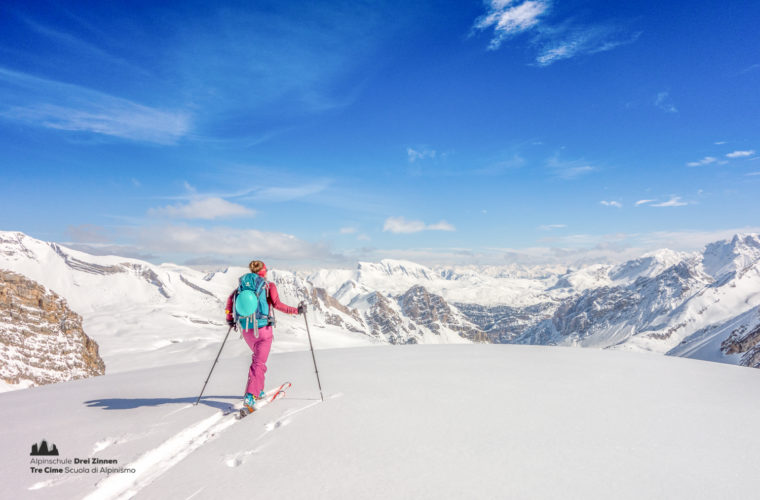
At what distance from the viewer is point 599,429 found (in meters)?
5.08

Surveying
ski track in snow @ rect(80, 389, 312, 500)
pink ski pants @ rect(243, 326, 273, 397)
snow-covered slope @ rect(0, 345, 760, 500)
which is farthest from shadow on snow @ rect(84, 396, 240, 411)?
ski track in snow @ rect(80, 389, 312, 500)

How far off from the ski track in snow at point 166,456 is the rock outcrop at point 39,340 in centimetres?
8770

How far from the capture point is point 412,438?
4836 mm

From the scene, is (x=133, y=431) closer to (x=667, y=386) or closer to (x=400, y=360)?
(x=400, y=360)

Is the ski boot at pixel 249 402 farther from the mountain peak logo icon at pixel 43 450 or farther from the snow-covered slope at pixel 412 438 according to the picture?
the mountain peak logo icon at pixel 43 450

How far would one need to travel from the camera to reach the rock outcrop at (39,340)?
7162cm

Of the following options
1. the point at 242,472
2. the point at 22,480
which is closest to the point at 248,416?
the point at 242,472

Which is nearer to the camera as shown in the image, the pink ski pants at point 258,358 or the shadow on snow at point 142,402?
the pink ski pants at point 258,358

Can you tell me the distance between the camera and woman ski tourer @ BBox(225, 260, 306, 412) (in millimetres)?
6863

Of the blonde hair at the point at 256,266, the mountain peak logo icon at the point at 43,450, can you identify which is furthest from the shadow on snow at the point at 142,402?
the blonde hair at the point at 256,266

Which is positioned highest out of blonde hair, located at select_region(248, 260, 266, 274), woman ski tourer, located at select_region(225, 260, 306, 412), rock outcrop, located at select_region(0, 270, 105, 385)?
blonde hair, located at select_region(248, 260, 266, 274)

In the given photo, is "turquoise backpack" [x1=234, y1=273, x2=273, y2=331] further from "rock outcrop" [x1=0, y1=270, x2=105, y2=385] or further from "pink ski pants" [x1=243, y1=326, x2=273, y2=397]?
"rock outcrop" [x1=0, y1=270, x2=105, y2=385]

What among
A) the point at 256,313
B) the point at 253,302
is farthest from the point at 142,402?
the point at 253,302

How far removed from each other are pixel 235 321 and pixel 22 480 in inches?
141
